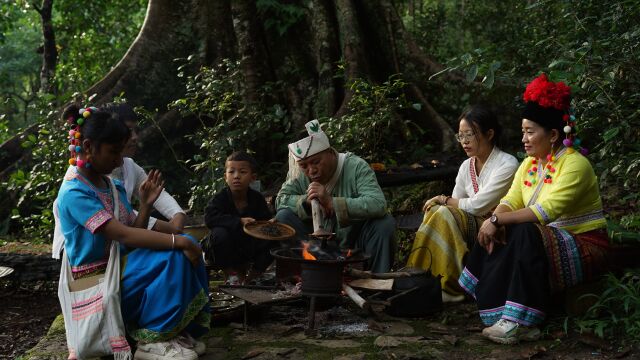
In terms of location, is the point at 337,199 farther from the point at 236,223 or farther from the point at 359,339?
the point at 359,339

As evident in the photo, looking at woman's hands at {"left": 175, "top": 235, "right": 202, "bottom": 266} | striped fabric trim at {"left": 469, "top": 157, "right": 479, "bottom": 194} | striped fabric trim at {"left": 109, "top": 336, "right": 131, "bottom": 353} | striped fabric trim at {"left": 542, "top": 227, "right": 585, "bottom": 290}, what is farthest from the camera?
striped fabric trim at {"left": 469, "top": 157, "right": 479, "bottom": 194}

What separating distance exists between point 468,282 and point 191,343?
1974 mm

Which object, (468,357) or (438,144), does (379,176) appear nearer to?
(438,144)

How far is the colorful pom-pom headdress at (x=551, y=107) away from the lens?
471 centimetres

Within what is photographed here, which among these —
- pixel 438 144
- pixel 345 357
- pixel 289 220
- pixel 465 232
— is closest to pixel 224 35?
pixel 438 144

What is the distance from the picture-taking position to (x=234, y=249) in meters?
5.78

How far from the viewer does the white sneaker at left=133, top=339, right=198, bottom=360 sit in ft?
13.4

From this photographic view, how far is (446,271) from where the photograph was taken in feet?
17.9

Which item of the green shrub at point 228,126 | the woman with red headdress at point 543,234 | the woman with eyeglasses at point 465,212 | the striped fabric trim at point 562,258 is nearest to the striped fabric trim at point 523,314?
the woman with red headdress at point 543,234

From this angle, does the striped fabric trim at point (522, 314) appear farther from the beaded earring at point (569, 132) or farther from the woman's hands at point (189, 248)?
the woman's hands at point (189, 248)

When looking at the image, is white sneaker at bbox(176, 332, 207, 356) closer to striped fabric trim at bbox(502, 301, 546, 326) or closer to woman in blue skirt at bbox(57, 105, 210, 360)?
woman in blue skirt at bbox(57, 105, 210, 360)

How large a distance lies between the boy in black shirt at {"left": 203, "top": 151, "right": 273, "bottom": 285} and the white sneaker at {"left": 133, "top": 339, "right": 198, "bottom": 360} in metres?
1.59

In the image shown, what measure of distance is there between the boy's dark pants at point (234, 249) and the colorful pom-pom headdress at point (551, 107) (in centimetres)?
237

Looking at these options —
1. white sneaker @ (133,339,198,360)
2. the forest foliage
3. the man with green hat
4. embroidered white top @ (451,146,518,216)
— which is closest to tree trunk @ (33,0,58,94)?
the forest foliage
